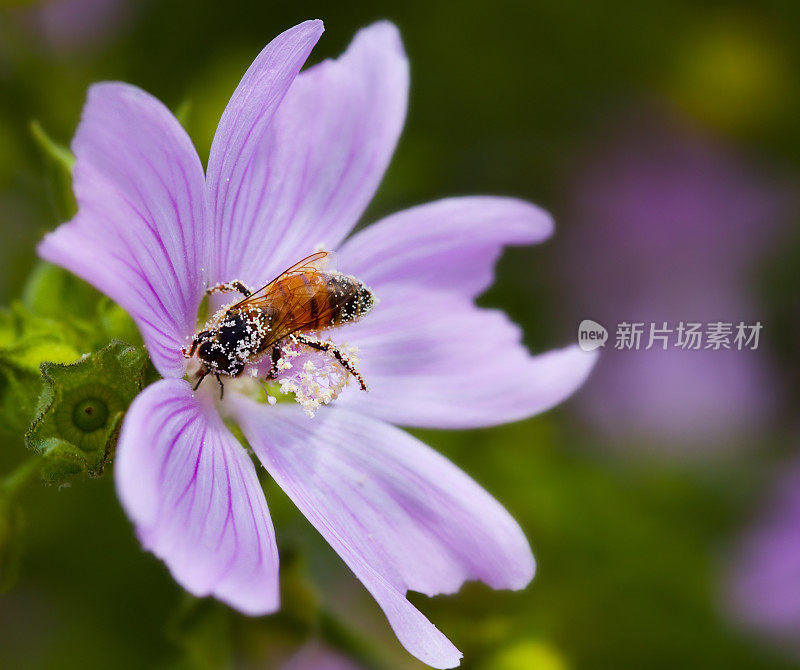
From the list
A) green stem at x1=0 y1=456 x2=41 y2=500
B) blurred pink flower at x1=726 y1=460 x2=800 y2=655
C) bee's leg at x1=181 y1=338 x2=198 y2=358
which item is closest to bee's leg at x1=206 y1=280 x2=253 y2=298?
bee's leg at x1=181 y1=338 x2=198 y2=358

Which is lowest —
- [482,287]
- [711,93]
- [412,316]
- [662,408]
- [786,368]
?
[412,316]

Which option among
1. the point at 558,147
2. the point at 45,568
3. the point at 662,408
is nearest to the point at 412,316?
the point at 45,568

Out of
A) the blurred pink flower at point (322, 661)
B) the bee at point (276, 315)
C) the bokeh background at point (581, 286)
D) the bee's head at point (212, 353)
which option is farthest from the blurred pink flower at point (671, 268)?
the bee's head at point (212, 353)

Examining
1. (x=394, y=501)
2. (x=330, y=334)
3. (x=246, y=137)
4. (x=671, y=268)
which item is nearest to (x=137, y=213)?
(x=246, y=137)

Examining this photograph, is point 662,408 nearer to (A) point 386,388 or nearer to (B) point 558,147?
(B) point 558,147

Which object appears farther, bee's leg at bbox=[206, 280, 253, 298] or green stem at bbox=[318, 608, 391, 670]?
green stem at bbox=[318, 608, 391, 670]

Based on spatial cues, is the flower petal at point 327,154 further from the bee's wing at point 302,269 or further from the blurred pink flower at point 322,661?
the blurred pink flower at point 322,661

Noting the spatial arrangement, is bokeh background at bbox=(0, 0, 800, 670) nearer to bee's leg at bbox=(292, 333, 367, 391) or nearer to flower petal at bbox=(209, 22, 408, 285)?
bee's leg at bbox=(292, 333, 367, 391)
